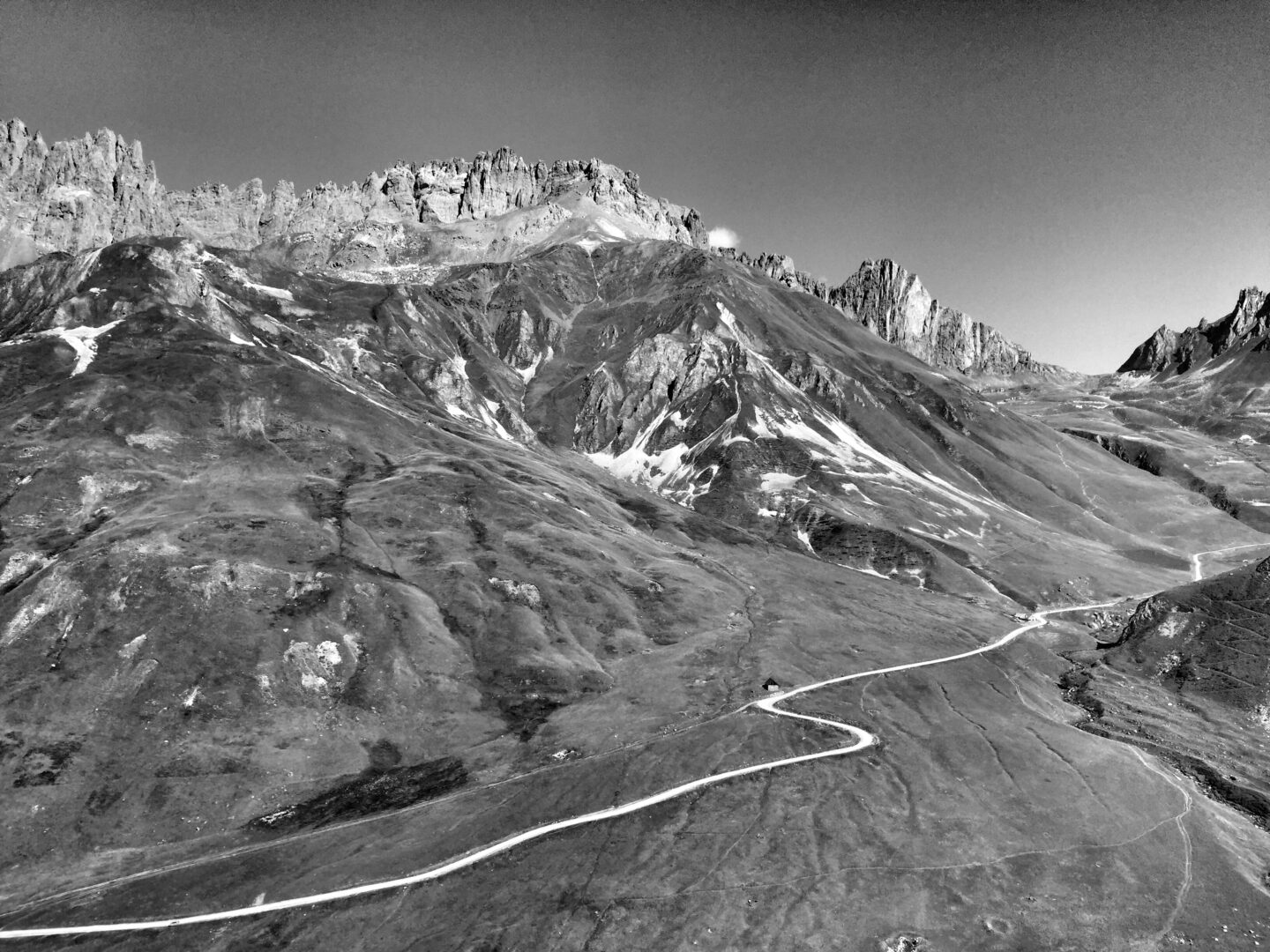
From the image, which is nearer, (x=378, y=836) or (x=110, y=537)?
(x=378, y=836)

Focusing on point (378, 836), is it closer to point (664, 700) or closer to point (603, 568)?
point (664, 700)

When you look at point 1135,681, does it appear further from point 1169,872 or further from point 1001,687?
point 1169,872

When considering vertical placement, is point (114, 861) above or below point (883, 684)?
below

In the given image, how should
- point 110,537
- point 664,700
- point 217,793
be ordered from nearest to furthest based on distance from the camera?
1. point 217,793
2. point 664,700
3. point 110,537

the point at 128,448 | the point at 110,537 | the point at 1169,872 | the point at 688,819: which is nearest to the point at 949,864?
the point at 1169,872

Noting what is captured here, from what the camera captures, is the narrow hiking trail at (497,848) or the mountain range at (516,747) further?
the mountain range at (516,747)

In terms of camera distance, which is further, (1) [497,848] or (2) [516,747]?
(2) [516,747]

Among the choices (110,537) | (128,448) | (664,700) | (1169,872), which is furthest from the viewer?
(128,448)

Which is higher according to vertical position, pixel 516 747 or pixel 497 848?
pixel 516 747

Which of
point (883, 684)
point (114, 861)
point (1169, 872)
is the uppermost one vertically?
point (883, 684)

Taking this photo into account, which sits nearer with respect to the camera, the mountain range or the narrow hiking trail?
the narrow hiking trail
